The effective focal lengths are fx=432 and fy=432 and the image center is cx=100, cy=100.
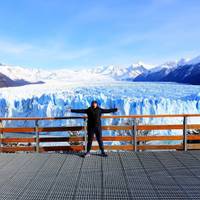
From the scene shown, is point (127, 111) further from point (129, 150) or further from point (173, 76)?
point (173, 76)

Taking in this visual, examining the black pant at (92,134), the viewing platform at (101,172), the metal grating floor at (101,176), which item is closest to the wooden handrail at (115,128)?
the viewing platform at (101,172)

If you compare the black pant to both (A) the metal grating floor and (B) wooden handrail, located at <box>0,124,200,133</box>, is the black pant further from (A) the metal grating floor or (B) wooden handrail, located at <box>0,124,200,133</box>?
(B) wooden handrail, located at <box>0,124,200,133</box>

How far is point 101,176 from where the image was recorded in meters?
7.34

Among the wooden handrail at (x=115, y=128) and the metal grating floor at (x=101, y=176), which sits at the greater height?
the wooden handrail at (x=115, y=128)

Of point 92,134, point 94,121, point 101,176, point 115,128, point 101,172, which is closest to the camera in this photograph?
point 101,176

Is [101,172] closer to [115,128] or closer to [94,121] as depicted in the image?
[94,121]

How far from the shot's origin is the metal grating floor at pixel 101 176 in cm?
623

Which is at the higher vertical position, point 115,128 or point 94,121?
point 94,121

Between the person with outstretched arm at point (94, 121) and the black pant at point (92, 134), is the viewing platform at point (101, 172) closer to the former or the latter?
the black pant at point (92, 134)

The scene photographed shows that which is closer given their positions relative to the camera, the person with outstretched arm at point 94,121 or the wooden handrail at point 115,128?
the person with outstretched arm at point 94,121

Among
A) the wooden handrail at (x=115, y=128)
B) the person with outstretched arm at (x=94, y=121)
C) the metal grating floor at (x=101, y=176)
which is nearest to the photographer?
the metal grating floor at (x=101, y=176)

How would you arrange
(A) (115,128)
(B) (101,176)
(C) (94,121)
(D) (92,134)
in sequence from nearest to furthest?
(B) (101,176) < (C) (94,121) < (D) (92,134) < (A) (115,128)

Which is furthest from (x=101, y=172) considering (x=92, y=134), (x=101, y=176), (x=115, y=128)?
(x=115, y=128)

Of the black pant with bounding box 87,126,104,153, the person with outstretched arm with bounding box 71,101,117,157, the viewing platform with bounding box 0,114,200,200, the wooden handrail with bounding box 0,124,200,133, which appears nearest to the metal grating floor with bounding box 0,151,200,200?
the viewing platform with bounding box 0,114,200,200
